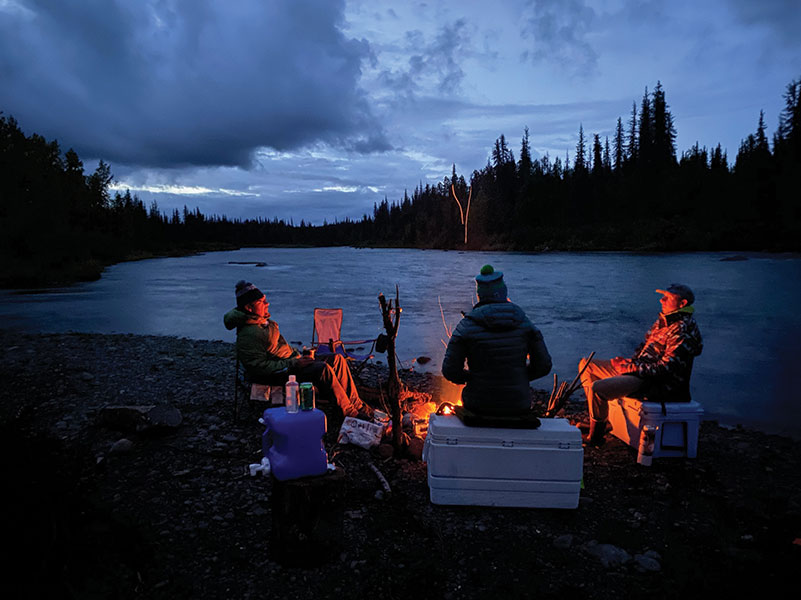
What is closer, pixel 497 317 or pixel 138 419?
pixel 497 317

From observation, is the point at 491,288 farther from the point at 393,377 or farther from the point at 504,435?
the point at 393,377

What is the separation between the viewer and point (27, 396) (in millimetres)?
7023

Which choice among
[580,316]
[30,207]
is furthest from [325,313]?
[30,207]

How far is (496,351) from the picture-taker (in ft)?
13.4

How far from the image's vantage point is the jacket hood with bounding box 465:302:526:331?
4.00 meters

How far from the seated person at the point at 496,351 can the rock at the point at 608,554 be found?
111cm

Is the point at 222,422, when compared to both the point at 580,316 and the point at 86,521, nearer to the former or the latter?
the point at 86,521

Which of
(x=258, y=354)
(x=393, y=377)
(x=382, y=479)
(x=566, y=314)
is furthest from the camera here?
(x=566, y=314)

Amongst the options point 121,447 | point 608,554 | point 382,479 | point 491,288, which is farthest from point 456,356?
point 121,447

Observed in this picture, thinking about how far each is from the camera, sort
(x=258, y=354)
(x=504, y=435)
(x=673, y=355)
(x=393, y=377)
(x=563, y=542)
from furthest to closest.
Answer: (x=258, y=354), (x=393, y=377), (x=673, y=355), (x=504, y=435), (x=563, y=542)

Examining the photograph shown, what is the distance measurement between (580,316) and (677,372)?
1775 centimetres

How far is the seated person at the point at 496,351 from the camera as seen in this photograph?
404 centimetres

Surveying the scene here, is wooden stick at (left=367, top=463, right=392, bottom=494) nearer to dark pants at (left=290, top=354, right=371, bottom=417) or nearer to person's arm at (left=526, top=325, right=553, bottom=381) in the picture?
dark pants at (left=290, top=354, right=371, bottom=417)

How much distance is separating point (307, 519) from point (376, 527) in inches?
30.2
